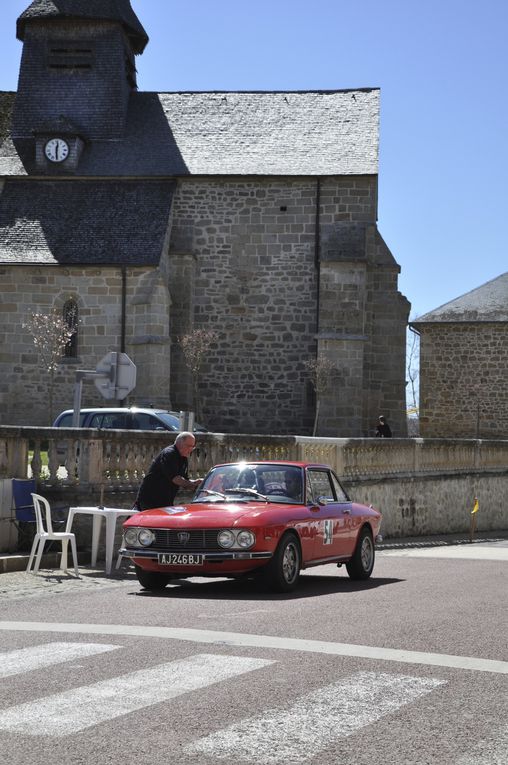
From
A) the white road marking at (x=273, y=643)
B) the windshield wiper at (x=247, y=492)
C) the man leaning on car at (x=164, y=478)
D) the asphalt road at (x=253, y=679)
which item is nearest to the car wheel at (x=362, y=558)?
the windshield wiper at (x=247, y=492)

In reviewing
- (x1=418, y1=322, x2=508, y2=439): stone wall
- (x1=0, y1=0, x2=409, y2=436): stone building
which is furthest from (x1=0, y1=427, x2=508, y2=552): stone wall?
(x1=418, y1=322, x2=508, y2=439): stone wall

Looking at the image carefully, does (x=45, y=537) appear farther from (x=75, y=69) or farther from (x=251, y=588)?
(x=75, y=69)

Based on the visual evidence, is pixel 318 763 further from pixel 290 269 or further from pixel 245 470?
pixel 290 269

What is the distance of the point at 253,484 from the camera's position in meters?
12.1

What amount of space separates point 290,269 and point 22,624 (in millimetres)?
28663

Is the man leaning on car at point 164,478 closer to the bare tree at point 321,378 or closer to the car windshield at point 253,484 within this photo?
the car windshield at point 253,484

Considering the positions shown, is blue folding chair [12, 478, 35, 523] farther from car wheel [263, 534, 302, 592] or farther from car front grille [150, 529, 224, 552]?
car wheel [263, 534, 302, 592]

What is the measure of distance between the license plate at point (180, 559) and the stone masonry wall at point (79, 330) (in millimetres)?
23579

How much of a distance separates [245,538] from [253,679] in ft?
14.3

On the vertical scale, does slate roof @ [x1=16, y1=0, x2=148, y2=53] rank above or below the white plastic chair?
above

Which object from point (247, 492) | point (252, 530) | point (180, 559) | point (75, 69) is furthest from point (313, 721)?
point (75, 69)

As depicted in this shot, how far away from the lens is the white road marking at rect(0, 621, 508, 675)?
7.12 metres

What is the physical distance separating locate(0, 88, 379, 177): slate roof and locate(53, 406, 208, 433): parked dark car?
52.8 feet

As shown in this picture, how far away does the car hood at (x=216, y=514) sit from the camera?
1097cm
